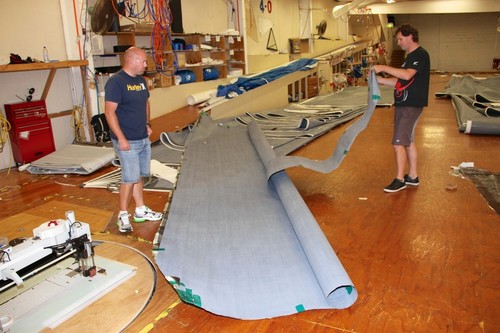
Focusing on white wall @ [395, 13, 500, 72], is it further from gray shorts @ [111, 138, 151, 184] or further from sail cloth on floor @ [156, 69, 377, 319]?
gray shorts @ [111, 138, 151, 184]

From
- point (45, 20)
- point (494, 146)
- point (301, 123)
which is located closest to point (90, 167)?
point (45, 20)

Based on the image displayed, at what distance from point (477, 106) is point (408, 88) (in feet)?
13.9

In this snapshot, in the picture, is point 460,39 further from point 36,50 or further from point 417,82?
point 36,50

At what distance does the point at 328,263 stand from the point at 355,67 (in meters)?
13.1

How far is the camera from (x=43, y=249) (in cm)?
187

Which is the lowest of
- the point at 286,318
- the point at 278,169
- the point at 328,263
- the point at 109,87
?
the point at 286,318

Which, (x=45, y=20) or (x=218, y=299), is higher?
(x=45, y=20)

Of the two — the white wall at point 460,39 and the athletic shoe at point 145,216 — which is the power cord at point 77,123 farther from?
the white wall at point 460,39

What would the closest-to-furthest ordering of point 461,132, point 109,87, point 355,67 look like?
point 109,87, point 461,132, point 355,67

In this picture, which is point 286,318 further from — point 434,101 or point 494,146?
point 434,101

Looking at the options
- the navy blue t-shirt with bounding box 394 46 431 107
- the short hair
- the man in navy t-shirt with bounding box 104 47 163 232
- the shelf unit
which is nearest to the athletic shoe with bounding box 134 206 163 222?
the man in navy t-shirt with bounding box 104 47 163 232

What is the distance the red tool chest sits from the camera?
509 centimetres

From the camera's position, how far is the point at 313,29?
14070 millimetres

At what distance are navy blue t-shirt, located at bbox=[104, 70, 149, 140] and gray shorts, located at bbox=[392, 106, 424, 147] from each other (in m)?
2.13
